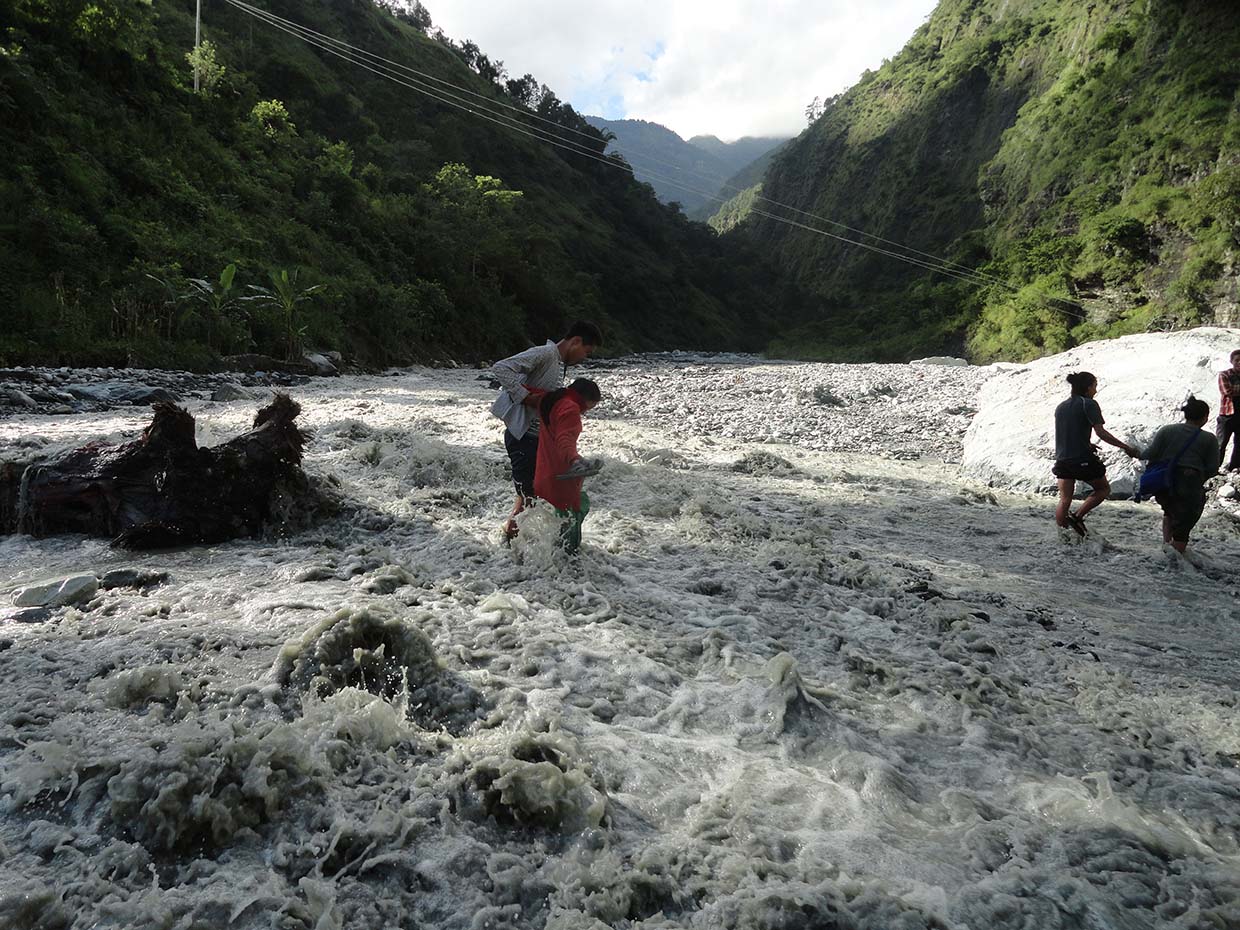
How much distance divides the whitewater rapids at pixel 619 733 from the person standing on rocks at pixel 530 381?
0.56m

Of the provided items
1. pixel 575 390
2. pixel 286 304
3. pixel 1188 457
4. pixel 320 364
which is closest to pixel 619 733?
pixel 575 390

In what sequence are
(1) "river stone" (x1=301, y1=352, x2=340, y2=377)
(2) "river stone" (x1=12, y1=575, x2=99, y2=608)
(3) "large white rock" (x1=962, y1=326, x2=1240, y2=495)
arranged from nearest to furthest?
(2) "river stone" (x1=12, y1=575, x2=99, y2=608) → (3) "large white rock" (x1=962, y1=326, x2=1240, y2=495) → (1) "river stone" (x1=301, y1=352, x2=340, y2=377)

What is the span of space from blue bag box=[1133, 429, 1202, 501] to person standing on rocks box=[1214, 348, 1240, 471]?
356 centimetres

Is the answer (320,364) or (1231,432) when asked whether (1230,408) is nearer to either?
(1231,432)

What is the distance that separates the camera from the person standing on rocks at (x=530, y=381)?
15.4 feet

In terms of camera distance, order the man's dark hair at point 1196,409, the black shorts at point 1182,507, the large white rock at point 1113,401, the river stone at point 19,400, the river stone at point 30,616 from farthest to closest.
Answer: the river stone at point 19,400 → the large white rock at point 1113,401 → the black shorts at point 1182,507 → the man's dark hair at point 1196,409 → the river stone at point 30,616

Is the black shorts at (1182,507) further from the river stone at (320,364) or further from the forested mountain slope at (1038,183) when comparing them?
the forested mountain slope at (1038,183)

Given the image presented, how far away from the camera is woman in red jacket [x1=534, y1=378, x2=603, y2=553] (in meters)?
4.51

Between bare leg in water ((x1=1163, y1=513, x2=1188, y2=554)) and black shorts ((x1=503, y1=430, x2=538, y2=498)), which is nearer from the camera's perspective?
black shorts ((x1=503, y1=430, x2=538, y2=498))

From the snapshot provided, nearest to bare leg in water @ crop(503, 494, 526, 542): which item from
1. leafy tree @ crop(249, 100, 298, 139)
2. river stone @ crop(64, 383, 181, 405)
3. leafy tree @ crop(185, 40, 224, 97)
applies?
river stone @ crop(64, 383, 181, 405)

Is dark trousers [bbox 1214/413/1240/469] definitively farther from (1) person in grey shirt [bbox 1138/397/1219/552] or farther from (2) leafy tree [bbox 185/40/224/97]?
(2) leafy tree [bbox 185/40/224/97]

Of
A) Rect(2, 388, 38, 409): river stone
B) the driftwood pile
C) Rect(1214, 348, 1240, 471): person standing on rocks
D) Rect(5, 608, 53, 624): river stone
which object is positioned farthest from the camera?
Rect(2, 388, 38, 409): river stone

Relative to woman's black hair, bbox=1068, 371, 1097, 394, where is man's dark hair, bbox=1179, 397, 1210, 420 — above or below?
below

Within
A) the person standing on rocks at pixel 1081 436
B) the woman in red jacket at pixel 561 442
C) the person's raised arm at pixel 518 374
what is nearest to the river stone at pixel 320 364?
the person's raised arm at pixel 518 374
